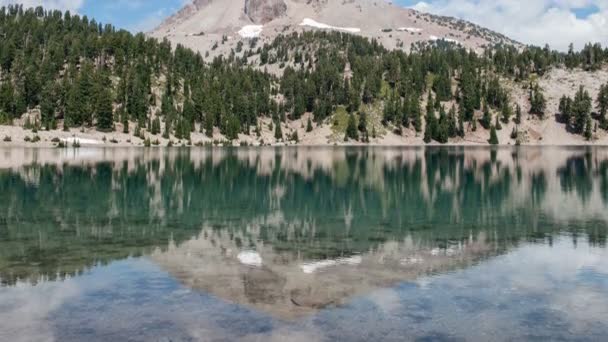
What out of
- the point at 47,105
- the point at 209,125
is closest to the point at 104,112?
the point at 47,105

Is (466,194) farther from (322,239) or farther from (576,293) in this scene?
(576,293)

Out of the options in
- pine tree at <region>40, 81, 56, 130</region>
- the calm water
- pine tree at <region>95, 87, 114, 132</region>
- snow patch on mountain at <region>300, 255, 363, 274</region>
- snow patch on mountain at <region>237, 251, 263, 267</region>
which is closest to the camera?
the calm water

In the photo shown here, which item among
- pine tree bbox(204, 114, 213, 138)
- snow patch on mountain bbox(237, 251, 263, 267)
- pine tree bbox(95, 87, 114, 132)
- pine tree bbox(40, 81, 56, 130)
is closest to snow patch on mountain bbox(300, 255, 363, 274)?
snow patch on mountain bbox(237, 251, 263, 267)

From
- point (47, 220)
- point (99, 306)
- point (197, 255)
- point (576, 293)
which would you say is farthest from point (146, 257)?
point (576, 293)

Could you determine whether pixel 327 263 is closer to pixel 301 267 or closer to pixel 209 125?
pixel 301 267

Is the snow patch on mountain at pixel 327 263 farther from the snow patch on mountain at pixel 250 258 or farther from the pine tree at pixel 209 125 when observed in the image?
the pine tree at pixel 209 125

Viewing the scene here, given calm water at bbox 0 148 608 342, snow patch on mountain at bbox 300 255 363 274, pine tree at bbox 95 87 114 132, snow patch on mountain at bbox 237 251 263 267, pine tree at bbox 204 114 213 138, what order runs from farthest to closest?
pine tree at bbox 204 114 213 138 < pine tree at bbox 95 87 114 132 < snow patch on mountain at bbox 237 251 263 267 < snow patch on mountain at bbox 300 255 363 274 < calm water at bbox 0 148 608 342

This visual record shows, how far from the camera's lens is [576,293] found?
60.3 ft

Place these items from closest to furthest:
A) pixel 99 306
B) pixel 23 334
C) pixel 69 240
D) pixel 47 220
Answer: pixel 23 334 → pixel 99 306 → pixel 69 240 → pixel 47 220

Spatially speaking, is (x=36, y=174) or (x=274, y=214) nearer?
(x=274, y=214)

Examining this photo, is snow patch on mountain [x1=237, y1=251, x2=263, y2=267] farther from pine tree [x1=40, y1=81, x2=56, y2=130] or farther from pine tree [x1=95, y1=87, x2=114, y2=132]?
pine tree [x1=40, y1=81, x2=56, y2=130]

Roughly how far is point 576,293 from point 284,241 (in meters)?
13.2

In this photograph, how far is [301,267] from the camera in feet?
71.3

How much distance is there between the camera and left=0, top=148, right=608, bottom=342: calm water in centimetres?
1495
